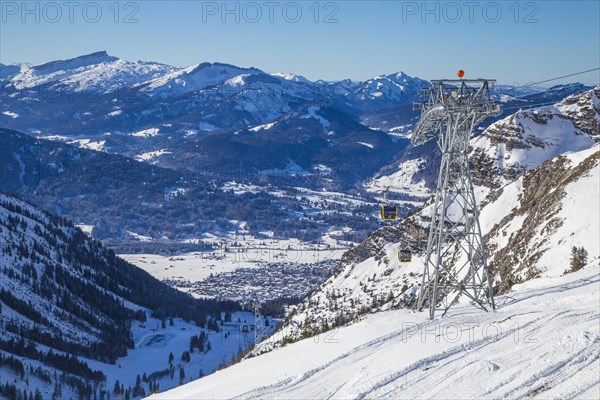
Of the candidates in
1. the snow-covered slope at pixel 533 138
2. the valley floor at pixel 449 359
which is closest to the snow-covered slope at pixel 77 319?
the snow-covered slope at pixel 533 138

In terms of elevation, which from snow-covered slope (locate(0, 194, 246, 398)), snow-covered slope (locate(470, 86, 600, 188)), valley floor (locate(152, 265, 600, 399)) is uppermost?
snow-covered slope (locate(470, 86, 600, 188))

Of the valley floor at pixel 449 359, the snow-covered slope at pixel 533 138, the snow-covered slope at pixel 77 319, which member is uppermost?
the snow-covered slope at pixel 533 138

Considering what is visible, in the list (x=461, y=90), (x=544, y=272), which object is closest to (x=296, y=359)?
(x=461, y=90)

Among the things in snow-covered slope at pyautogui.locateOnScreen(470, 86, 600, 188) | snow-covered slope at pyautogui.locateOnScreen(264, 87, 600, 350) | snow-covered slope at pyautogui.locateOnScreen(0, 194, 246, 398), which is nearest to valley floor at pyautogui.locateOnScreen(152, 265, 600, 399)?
snow-covered slope at pyautogui.locateOnScreen(264, 87, 600, 350)

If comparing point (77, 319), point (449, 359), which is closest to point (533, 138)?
point (77, 319)

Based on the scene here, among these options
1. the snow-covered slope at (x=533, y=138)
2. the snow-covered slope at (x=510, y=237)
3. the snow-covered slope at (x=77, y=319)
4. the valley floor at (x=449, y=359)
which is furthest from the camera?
the snow-covered slope at (x=533, y=138)

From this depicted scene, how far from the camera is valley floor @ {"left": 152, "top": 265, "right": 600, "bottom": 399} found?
22.7m

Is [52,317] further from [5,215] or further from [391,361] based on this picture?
[391,361]

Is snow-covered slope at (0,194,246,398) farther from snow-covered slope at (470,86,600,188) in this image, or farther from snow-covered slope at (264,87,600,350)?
snow-covered slope at (470,86,600,188)

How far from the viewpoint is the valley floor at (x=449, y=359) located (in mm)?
22656

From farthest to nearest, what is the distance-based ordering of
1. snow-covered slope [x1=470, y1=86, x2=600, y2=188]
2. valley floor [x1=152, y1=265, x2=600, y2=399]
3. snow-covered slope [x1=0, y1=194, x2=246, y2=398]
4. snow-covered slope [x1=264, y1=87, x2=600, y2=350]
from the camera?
snow-covered slope [x1=470, y1=86, x2=600, y2=188], snow-covered slope [x1=0, y1=194, x2=246, y2=398], snow-covered slope [x1=264, y1=87, x2=600, y2=350], valley floor [x1=152, y1=265, x2=600, y2=399]

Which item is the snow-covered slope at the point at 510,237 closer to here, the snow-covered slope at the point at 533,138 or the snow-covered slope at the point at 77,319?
the snow-covered slope at the point at 533,138

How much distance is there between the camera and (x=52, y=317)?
13912 centimetres

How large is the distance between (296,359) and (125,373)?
99751mm
